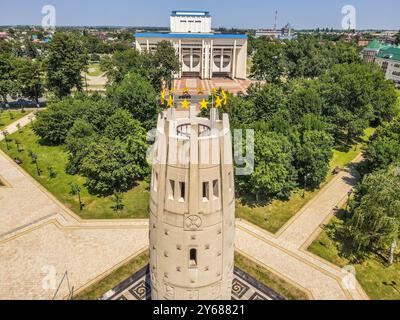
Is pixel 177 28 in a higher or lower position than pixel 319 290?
higher

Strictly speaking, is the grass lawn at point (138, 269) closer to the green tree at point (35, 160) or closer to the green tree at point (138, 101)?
the green tree at point (35, 160)

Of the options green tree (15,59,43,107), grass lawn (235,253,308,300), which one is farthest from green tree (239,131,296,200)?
green tree (15,59,43,107)

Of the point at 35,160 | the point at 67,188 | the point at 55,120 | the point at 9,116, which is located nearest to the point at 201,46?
the point at 9,116

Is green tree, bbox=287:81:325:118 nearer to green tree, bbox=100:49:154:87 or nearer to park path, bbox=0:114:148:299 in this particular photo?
green tree, bbox=100:49:154:87
